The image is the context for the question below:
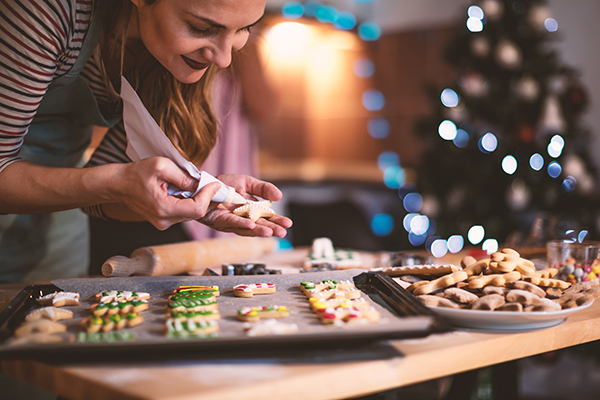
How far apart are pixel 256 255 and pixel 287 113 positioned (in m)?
5.21

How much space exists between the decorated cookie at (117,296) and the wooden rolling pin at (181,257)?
19 centimetres

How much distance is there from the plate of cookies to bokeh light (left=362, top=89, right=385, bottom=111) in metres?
5.34

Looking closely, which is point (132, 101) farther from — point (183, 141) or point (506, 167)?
point (506, 167)

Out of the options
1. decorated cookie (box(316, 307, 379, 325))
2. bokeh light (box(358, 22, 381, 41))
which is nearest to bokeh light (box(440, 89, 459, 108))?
decorated cookie (box(316, 307, 379, 325))

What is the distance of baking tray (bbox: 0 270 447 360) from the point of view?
23.6 inches

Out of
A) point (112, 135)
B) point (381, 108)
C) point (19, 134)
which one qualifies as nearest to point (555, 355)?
point (112, 135)

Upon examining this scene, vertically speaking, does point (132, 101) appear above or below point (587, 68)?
below

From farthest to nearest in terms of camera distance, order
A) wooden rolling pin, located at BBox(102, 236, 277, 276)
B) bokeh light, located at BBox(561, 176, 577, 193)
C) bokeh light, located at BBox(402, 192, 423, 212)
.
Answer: bokeh light, located at BBox(402, 192, 423, 212) → bokeh light, located at BBox(561, 176, 577, 193) → wooden rolling pin, located at BBox(102, 236, 277, 276)

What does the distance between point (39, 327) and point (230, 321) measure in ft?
0.82

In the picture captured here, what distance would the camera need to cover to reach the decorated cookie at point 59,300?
802mm

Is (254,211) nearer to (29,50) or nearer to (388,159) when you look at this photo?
(29,50)

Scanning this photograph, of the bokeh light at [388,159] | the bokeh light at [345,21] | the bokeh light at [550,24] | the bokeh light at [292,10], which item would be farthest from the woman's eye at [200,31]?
the bokeh light at [345,21]

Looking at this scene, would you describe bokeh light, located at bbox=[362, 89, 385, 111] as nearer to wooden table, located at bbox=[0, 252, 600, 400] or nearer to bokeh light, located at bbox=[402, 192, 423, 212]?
bokeh light, located at bbox=[402, 192, 423, 212]

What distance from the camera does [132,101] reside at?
3.05 feet
